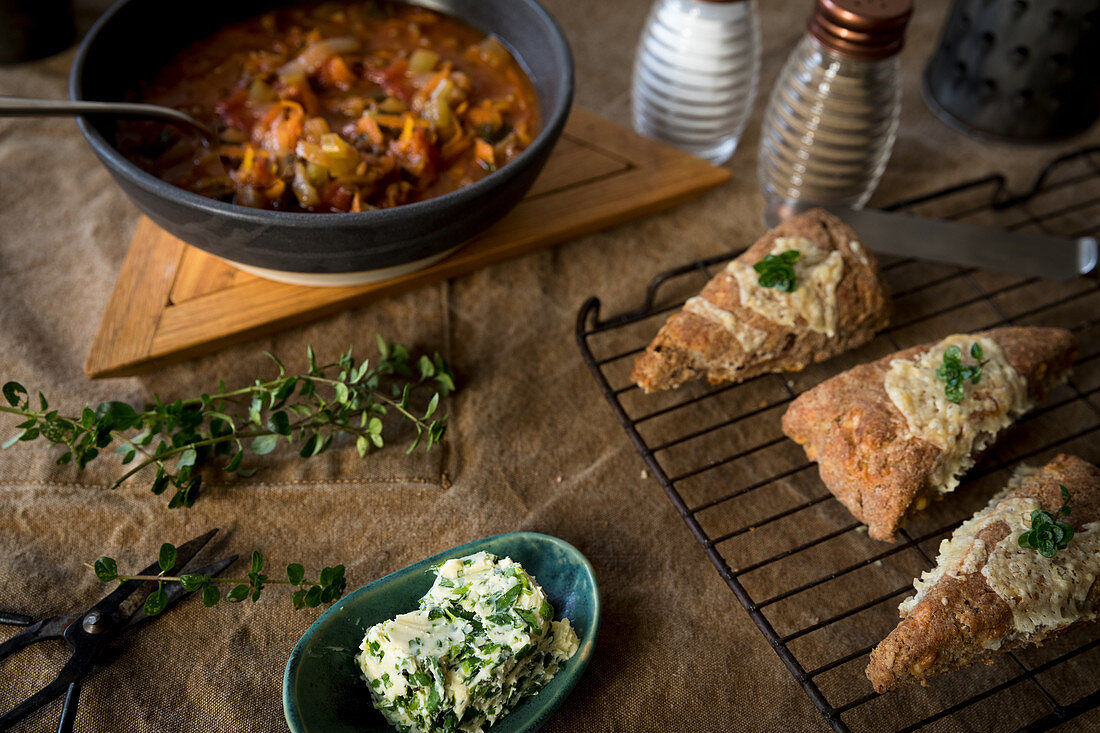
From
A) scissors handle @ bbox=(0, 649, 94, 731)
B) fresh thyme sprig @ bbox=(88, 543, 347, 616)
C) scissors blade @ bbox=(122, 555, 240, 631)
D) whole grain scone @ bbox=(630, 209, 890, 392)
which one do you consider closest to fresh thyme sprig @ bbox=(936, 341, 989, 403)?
whole grain scone @ bbox=(630, 209, 890, 392)

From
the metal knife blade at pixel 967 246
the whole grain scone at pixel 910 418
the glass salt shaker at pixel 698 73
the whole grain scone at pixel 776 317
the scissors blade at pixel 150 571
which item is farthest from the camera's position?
the glass salt shaker at pixel 698 73

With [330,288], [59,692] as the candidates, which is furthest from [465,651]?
[330,288]

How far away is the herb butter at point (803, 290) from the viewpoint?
7.15 ft

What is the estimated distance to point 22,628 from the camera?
1820mm

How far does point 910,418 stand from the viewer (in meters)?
1.98

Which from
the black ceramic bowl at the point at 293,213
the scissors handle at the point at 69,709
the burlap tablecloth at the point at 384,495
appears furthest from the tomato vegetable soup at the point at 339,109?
the scissors handle at the point at 69,709

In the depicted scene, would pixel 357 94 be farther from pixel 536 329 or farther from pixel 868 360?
pixel 868 360

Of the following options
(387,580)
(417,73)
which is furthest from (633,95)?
(387,580)

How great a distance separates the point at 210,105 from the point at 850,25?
6.10 ft

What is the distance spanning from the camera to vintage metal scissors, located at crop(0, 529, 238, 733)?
5.48ft

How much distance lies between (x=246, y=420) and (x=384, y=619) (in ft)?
2.41

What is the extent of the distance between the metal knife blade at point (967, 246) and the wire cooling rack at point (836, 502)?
7cm

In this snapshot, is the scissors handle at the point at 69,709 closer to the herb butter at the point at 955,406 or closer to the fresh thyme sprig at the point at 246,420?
the fresh thyme sprig at the point at 246,420

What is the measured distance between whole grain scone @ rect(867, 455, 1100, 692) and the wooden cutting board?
4.74 ft
